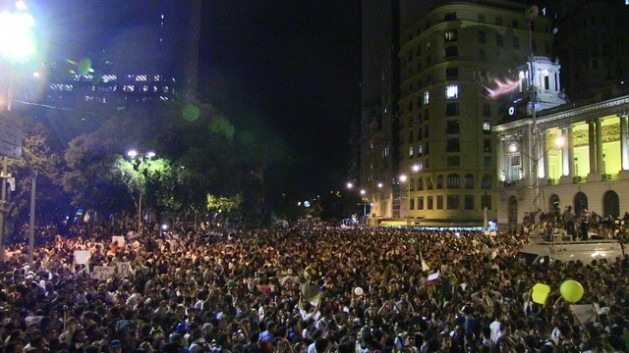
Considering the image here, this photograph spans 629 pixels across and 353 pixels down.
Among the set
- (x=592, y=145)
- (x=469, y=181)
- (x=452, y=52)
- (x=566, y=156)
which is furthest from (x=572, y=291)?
(x=452, y=52)

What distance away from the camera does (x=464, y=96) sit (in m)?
79.1

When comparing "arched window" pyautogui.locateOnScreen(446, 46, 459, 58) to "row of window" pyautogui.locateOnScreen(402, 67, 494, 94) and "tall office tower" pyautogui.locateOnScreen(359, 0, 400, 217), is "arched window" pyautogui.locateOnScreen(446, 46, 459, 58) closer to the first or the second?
"row of window" pyautogui.locateOnScreen(402, 67, 494, 94)

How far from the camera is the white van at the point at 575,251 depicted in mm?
23578

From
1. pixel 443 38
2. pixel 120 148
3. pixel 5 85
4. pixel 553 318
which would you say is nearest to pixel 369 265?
pixel 553 318

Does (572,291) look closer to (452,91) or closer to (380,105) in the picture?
(452,91)

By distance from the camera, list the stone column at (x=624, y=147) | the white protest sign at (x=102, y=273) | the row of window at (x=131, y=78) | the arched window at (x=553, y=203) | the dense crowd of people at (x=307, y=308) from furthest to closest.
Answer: the row of window at (x=131, y=78) → the arched window at (x=553, y=203) → the stone column at (x=624, y=147) → the white protest sign at (x=102, y=273) → the dense crowd of people at (x=307, y=308)

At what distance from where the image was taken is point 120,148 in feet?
115

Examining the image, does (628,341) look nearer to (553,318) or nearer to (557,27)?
(553,318)

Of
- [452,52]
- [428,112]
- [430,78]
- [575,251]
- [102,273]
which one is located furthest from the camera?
[428,112]

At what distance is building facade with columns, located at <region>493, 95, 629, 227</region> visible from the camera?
169ft

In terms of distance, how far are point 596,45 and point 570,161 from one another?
30486 millimetres

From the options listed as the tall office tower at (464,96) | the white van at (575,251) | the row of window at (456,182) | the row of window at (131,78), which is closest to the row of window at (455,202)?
the tall office tower at (464,96)

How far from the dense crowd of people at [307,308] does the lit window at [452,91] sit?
62.5 m

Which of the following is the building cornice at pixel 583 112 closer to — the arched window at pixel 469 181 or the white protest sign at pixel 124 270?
the arched window at pixel 469 181
